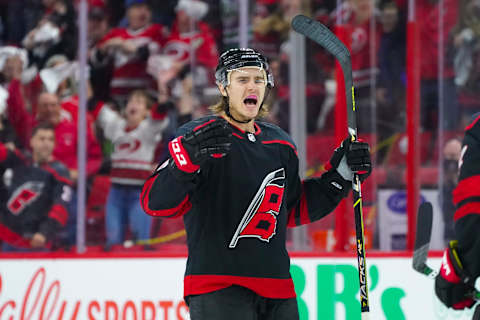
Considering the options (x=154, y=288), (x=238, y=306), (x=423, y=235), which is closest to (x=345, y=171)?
(x=423, y=235)

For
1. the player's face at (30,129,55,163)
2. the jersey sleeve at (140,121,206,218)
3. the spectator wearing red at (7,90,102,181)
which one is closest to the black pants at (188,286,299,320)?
the jersey sleeve at (140,121,206,218)

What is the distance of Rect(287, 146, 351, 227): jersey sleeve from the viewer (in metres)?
2.60

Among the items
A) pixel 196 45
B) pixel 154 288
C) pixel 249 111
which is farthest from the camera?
pixel 196 45

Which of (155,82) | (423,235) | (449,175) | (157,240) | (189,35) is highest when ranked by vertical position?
(189,35)

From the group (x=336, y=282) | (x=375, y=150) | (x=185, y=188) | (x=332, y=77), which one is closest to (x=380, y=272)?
(x=336, y=282)

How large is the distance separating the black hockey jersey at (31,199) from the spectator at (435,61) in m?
1.78

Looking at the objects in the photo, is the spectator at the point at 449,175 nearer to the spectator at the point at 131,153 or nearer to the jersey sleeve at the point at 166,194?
the spectator at the point at 131,153

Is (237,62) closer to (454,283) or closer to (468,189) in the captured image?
(468,189)

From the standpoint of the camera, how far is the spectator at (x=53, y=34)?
4.36 metres

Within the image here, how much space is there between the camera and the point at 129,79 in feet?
14.8

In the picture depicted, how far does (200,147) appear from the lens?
2.18m

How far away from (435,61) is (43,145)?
78.0 inches

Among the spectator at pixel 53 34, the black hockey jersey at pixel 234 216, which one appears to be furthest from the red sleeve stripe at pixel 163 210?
the spectator at pixel 53 34

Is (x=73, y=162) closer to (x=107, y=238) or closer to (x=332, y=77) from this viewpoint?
(x=107, y=238)
